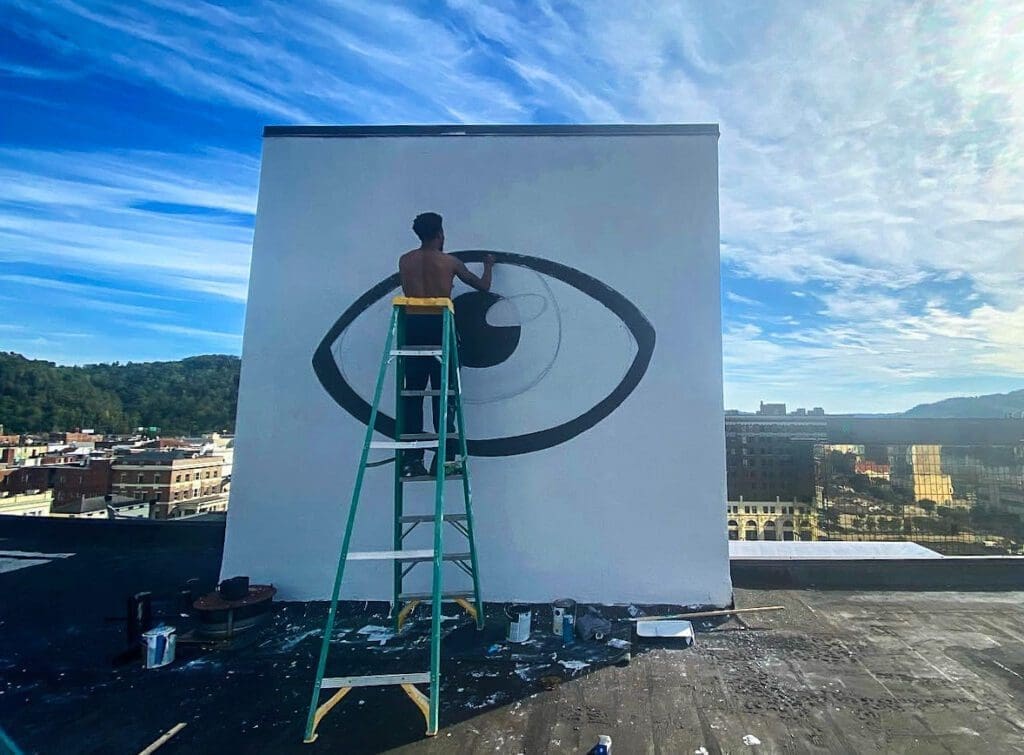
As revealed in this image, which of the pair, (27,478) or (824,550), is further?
(27,478)

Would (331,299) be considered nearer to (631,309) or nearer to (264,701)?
(631,309)

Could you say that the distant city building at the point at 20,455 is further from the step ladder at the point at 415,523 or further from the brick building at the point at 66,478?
the step ladder at the point at 415,523

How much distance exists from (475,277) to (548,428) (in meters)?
1.32

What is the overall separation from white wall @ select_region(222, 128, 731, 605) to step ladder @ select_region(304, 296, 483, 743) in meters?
0.48

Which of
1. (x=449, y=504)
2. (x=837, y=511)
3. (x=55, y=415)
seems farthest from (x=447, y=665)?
(x=55, y=415)

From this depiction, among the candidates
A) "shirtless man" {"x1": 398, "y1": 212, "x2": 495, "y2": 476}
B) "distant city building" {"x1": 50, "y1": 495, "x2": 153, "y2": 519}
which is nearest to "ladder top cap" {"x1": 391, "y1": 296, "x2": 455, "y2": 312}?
"shirtless man" {"x1": 398, "y1": 212, "x2": 495, "y2": 476}

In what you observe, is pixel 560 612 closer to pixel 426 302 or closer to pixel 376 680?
pixel 376 680

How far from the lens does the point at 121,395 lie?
2936 centimetres

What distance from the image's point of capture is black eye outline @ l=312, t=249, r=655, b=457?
149 inches

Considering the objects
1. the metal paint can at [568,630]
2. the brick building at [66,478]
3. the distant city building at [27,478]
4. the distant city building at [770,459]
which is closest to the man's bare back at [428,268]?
the metal paint can at [568,630]

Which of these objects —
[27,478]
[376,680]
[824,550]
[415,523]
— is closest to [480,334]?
[415,523]

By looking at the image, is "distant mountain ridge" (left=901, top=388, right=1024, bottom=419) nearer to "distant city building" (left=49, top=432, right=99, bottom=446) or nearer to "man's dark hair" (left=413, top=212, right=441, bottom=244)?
"man's dark hair" (left=413, top=212, right=441, bottom=244)

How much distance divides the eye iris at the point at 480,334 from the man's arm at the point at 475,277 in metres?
0.22

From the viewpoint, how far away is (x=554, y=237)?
3955 millimetres
